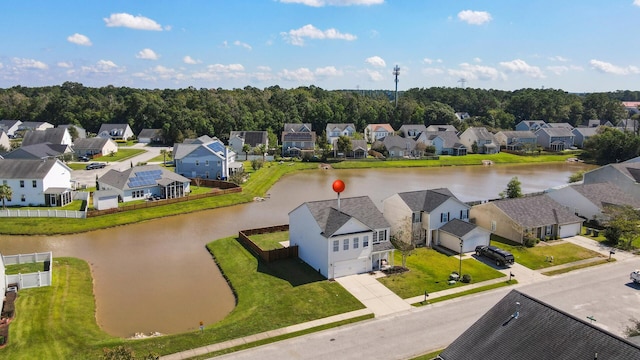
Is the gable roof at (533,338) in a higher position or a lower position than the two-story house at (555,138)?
lower

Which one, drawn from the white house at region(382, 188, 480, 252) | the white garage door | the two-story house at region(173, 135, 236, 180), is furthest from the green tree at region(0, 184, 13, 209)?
the white garage door

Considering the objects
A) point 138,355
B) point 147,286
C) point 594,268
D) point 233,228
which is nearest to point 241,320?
point 138,355

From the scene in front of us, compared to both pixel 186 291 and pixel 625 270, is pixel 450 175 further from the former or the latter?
pixel 186 291

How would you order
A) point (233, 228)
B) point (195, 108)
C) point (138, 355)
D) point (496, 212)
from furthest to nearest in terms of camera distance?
1. point (195, 108)
2. point (233, 228)
3. point (496, 212)
4. point (138, 355)

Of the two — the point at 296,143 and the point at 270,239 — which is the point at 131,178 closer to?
the point at 270,239

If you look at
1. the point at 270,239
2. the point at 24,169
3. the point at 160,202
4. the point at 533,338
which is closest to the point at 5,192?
the point at 24,169

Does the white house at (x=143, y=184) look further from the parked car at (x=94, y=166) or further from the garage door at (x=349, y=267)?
the garage door at (x=349, y=267)

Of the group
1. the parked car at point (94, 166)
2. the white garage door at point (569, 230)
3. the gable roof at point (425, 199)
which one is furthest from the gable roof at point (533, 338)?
the parked car at point (94, 166)
